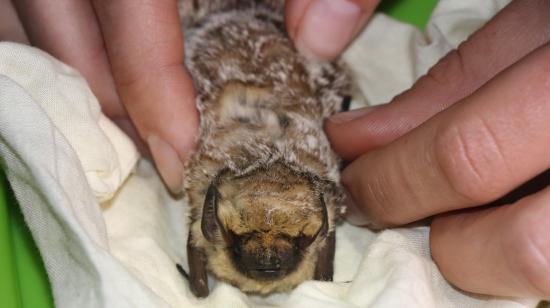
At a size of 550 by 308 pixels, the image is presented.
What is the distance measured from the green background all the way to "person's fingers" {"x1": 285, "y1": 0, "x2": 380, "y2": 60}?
1208 mm

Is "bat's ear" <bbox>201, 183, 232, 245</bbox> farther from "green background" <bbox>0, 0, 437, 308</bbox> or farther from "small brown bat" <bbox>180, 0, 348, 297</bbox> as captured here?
"green background" <bbox>0, 0, 437, 308</bbox>

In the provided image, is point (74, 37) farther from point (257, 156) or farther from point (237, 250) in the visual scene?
point (237, 250)

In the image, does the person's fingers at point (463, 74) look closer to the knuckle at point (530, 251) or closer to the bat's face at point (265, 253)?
the bat's face at point (265, 253)

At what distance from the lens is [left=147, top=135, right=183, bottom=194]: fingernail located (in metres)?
2.34

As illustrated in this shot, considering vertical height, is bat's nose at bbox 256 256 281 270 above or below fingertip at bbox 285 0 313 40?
below

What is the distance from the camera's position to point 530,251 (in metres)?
1.61

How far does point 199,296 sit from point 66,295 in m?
0.43

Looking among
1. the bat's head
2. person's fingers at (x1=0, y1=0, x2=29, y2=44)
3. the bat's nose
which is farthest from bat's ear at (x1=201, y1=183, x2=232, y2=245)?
person's fingers at (x1=0, y1=0, x2=29, y2=44)

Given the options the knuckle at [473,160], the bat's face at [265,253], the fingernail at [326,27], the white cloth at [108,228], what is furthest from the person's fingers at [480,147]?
the fingernail at [326,27]

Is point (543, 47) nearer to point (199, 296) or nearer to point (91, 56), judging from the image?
point (199, 296)

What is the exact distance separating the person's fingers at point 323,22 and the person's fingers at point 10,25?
3.49 ft

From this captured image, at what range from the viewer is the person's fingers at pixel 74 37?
2473 mm

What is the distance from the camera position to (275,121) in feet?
7.69

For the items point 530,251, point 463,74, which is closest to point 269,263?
point 530,251
